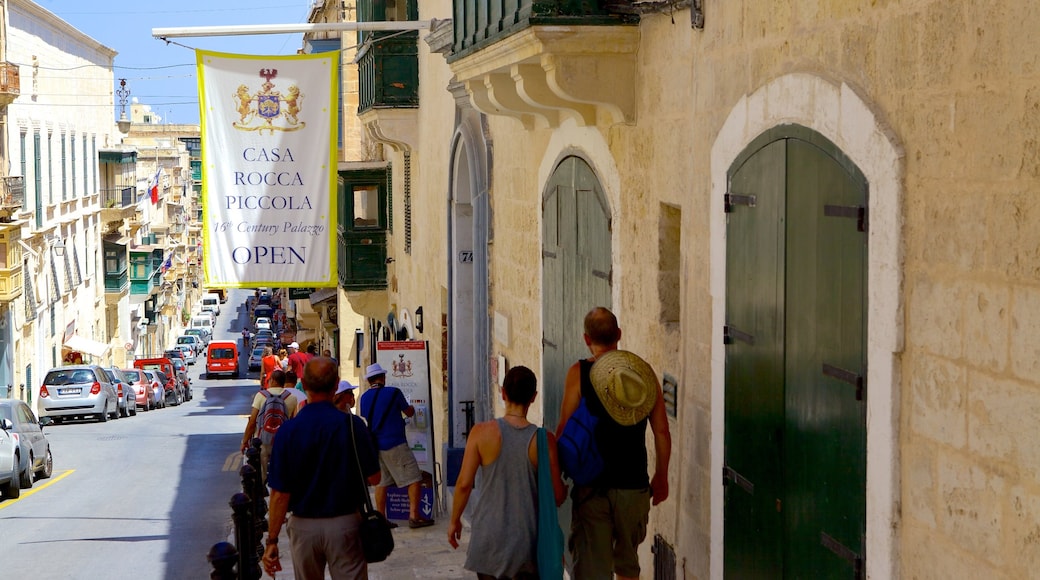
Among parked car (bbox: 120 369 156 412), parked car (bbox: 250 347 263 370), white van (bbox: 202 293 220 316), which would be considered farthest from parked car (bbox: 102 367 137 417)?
white van (bbox: 202 293 220 316)

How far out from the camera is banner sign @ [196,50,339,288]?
12.3m

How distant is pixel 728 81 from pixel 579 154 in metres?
2.61

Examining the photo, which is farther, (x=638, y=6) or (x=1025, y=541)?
(x=638, y=6)

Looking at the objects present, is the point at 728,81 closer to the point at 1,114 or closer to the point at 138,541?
the point at 138,541

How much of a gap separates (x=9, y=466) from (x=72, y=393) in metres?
16.7

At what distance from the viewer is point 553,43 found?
7.22 metres

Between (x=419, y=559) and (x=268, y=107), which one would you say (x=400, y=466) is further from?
(x=268, y=107)

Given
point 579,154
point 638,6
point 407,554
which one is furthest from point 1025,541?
point 407,554

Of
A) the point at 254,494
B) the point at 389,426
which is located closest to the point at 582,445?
the point at 254,494

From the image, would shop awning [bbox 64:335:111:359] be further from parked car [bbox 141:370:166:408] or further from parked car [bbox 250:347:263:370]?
parked car [bbox 250:347:263:370]

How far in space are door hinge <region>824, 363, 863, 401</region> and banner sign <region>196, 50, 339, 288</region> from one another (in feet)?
27.2

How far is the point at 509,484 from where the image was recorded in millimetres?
6086

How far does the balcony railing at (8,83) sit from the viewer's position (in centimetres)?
4081

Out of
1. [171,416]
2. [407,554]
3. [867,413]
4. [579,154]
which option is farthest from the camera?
[171,416]
